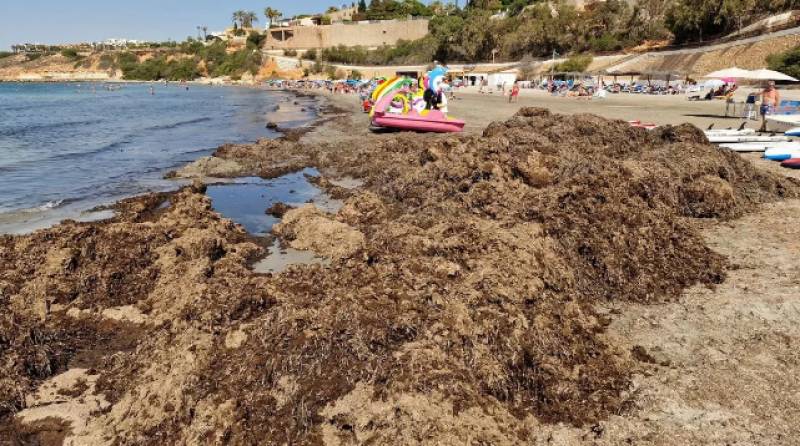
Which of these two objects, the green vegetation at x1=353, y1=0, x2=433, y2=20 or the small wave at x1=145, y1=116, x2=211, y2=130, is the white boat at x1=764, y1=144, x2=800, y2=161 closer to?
the small wave at x1=145, y1=116, x2=211, y2=130

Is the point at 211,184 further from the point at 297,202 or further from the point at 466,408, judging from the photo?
the point at 466,408

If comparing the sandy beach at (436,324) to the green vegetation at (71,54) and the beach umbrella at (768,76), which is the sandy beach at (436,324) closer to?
the beach umbrella at (768,76)

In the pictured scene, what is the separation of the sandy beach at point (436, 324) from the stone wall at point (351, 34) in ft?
390

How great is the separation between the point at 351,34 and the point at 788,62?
103800 mm

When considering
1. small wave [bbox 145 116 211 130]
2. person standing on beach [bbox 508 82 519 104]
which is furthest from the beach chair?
small wave [bbox 145 116 211 130]

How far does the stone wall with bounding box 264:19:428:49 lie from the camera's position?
119m

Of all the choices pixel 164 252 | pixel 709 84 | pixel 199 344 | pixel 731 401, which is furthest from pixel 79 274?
pixel 709 84

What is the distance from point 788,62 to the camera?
39.4 m

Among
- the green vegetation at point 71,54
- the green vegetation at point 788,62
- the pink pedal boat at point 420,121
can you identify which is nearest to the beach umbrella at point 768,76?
the pink pedal boat at point 420,121

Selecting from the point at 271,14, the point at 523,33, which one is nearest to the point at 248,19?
the point at 271,14

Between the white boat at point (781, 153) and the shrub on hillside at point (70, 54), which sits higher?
the shrub on hillside at point (70, 54)

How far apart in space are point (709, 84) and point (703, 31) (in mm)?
32527

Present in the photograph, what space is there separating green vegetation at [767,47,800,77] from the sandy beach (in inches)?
1505

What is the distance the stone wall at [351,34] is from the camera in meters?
119
